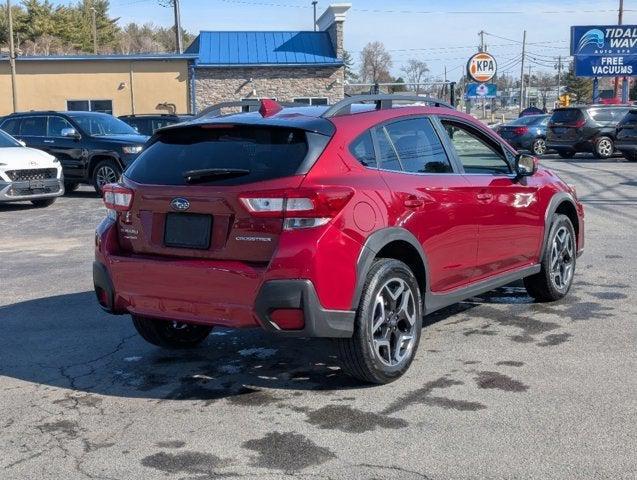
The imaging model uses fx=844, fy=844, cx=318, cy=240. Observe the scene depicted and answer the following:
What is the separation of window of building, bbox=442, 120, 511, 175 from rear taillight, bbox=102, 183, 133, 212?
7.70 ft

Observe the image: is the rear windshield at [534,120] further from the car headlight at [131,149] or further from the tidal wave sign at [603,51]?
the car headlight at [131,149]

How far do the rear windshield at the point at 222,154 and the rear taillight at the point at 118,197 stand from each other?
0.10 m

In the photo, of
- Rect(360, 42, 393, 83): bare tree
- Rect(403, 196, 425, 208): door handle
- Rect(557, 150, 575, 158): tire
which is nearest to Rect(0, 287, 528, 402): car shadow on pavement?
Rect(403, 196, 425, 208): door handle

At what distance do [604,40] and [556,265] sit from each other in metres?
35.4

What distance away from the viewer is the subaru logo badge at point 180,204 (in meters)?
4.94

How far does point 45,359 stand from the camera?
592cm

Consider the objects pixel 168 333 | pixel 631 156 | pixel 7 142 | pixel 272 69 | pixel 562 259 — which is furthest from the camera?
pixel 272 69

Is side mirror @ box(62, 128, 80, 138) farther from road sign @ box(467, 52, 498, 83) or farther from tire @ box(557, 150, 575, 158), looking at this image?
road sign @ box(467, 52, 498, 83)

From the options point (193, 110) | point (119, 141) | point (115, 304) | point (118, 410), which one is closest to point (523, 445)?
point (118, 410)

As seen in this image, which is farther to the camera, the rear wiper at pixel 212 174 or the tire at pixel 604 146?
the tire at pixel 604 146

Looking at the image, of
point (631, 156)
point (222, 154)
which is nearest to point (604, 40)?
point (631, 156)

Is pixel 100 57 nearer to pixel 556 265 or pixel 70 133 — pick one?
pixel 70 133

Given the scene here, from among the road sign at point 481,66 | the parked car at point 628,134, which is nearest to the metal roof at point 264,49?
the road sign at point 481,66

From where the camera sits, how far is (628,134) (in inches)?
947
